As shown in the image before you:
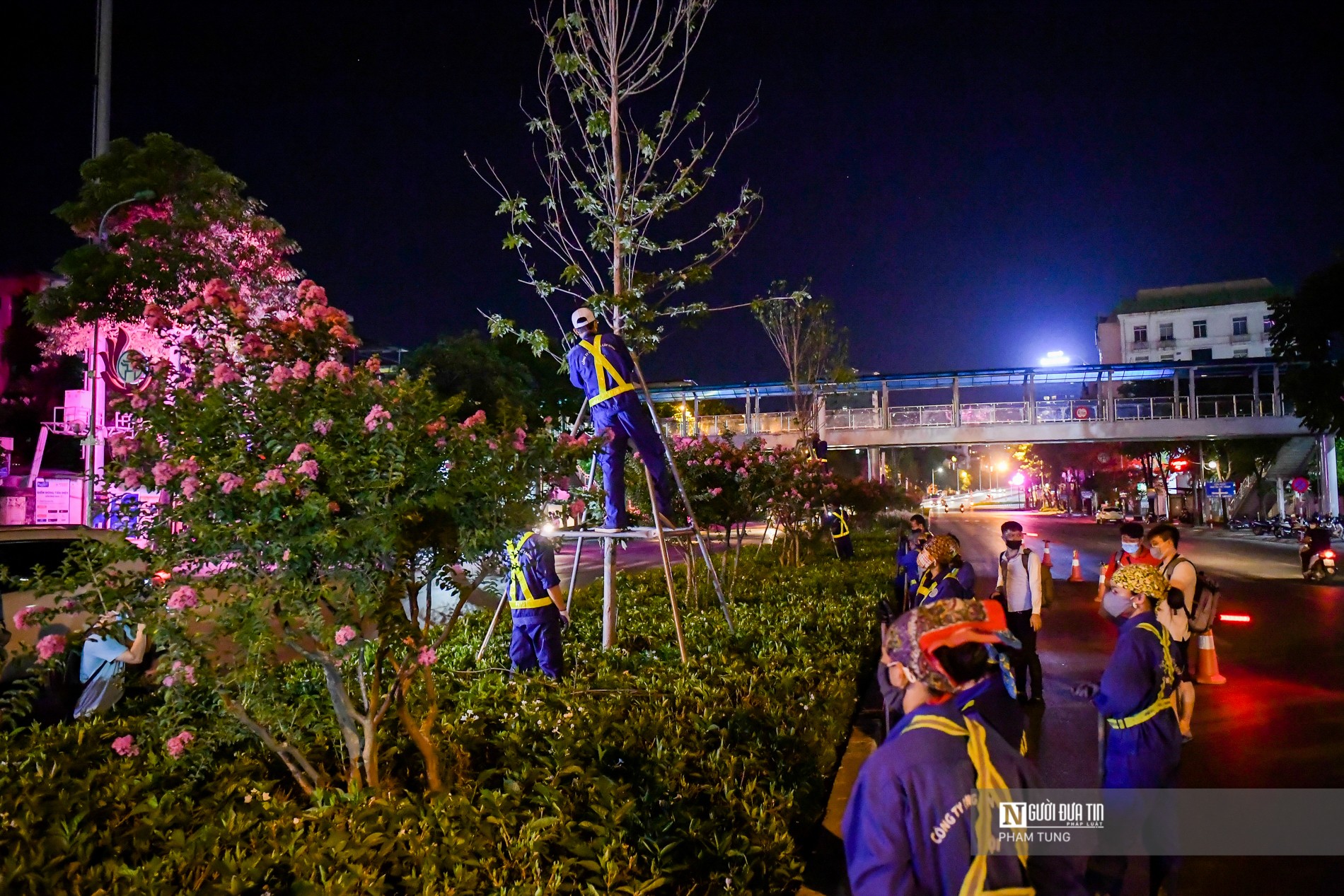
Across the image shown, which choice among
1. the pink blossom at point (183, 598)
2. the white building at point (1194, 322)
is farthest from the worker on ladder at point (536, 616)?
the white building at point (1194, 322)

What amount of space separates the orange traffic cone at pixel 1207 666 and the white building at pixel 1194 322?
6545cm

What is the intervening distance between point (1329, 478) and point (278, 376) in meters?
44.9

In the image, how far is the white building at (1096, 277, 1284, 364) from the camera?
6662 centimetres

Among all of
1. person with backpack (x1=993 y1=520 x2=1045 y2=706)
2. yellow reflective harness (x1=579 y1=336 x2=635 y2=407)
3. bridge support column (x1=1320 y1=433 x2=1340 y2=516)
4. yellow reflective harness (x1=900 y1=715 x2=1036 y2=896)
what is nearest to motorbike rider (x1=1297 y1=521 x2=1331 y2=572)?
person with backpack (x1=993 y1=520 x2=1045 y2=706)

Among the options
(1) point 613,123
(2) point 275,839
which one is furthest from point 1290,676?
(2) point 275,839

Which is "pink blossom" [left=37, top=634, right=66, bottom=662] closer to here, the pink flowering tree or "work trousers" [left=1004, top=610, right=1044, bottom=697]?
the pink flowering tree

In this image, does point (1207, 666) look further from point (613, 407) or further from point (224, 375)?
point (224, 375)

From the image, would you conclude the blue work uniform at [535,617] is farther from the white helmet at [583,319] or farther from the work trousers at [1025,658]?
the work trousers at [1025,658]

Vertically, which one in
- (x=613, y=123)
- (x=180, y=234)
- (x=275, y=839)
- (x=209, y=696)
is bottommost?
(x=275, y=839)

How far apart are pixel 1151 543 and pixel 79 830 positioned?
669cm

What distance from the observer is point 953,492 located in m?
121

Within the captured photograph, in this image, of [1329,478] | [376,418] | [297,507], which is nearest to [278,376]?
[376,418]

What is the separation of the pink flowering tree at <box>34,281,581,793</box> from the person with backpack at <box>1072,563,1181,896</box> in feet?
9.30

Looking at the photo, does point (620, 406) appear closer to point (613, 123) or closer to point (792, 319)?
point (613, 123)
